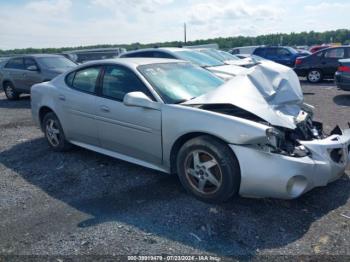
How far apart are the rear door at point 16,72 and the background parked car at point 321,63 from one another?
1102cm

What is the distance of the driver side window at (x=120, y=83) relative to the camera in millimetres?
4293

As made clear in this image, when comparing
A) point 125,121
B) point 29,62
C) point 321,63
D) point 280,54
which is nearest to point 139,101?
point 125,121

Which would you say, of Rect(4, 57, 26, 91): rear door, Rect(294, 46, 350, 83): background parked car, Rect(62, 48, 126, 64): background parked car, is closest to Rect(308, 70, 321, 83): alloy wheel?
Rect(294, 46, 350, 83): background parked car

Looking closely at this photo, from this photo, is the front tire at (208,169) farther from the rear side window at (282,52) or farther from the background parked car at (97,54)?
the rear side window at (282,52)

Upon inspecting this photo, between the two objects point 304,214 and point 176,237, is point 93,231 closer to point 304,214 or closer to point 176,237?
point 176,237

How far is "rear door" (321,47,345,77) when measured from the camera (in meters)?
13.9

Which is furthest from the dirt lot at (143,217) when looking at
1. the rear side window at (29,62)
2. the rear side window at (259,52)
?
the rear side window at (259,52)

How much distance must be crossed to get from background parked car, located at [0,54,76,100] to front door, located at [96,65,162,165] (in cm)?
731

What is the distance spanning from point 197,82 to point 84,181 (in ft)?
6.55

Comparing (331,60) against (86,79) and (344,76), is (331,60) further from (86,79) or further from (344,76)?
(86,79)

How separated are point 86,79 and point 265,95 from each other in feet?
8.40

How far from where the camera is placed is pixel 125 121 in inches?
169

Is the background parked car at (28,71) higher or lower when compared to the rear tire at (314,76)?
higher

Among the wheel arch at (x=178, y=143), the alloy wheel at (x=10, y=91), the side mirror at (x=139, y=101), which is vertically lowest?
the alloy wheel at (x=10, y=91)
